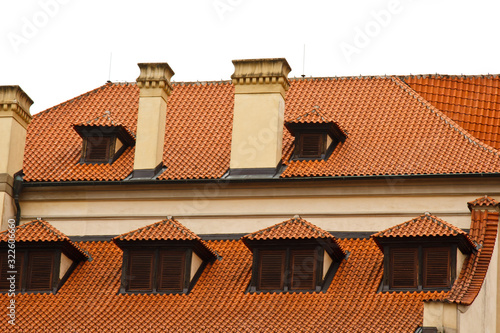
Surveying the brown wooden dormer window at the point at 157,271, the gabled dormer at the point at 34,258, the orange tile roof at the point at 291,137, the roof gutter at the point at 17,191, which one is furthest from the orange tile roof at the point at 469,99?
the roof gutter at the point at 17,191

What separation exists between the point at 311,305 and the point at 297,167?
4304mm

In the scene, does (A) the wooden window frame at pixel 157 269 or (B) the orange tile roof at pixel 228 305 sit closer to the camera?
(B) the orange tile roof at pixel 228 305

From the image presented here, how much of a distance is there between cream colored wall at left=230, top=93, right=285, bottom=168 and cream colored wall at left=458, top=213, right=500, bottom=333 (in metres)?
5.94

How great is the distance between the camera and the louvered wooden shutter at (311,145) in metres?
29.5

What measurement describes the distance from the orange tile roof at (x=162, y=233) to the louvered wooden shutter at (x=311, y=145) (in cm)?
375

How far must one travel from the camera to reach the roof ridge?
2869cm

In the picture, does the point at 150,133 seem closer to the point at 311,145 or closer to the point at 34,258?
the point at 311,145

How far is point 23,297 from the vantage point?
2766 centimetres

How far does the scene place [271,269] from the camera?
88.9 ft

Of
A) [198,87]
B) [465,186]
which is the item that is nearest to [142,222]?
[198,87]

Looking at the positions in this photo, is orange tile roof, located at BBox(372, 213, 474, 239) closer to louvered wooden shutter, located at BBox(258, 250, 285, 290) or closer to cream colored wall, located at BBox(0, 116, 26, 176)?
louvered wooden shutter, located at BBox(258, 250, 285, 290)

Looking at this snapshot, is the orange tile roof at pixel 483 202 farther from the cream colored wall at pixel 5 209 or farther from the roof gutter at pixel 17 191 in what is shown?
the cream colored wall at pixel 5 209

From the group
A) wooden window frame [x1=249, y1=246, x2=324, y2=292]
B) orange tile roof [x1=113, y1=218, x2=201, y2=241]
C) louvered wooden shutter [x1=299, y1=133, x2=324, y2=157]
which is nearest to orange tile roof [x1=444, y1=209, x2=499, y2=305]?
wooden window frame [x1=249, y1=246, x2=324, y2=292]

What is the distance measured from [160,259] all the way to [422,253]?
6099 millimetres
